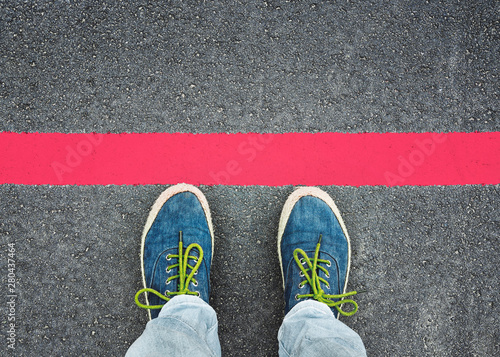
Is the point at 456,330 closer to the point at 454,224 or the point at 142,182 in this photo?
the point at 454,224

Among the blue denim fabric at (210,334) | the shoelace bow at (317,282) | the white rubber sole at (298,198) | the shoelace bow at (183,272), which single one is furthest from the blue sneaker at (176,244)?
the shoelace bow at (317,282)

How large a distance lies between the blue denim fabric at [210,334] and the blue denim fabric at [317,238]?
180mm

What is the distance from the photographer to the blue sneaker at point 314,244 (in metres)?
1.62

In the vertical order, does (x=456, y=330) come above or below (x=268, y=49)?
below

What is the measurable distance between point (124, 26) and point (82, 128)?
0.59m

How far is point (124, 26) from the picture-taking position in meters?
1.66

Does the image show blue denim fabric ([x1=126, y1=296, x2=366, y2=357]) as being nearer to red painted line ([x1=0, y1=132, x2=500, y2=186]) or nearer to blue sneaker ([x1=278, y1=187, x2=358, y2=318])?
blue sneaker ([x1=278, y1=187, x2=358, y2=318])

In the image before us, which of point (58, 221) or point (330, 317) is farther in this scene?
point (58, 221)

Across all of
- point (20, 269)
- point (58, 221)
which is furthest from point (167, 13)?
point (20, 269)

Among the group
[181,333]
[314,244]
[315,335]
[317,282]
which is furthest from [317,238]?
Result: [181,333]

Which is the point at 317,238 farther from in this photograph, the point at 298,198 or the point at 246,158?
the point at 246,158

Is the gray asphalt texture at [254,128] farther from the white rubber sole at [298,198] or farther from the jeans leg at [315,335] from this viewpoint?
the jeans leg at [315,335]

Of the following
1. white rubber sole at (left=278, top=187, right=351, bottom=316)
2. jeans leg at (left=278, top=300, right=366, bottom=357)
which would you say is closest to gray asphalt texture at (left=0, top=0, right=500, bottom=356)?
white rubber sole at (left=278, top=187, right=351, bottom=316)

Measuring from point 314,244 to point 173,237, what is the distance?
2.47ft
